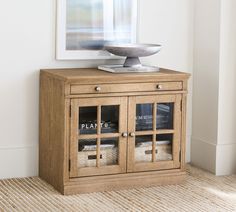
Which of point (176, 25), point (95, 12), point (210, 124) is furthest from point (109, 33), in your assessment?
point (210, 124)

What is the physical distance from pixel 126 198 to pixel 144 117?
558mm

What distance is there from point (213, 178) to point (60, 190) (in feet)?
3.66

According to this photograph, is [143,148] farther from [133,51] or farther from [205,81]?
[205,81]

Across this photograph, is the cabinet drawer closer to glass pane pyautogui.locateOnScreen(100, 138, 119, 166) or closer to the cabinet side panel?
the cabinet side panel

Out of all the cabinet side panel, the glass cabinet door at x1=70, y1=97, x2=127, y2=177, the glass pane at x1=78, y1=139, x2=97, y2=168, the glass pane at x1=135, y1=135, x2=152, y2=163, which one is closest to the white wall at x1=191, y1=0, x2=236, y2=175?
the glass pane at x1=135, y1=135, x2=152, y2=163

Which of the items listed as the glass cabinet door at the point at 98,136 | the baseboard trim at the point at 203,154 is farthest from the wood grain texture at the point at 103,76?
the baseboard trim at the point at 203,154

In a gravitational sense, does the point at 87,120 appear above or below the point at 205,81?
below

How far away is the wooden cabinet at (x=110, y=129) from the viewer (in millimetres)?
4035

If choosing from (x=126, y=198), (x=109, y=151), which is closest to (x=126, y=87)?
(x=109, y=151)

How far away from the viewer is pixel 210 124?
4.70 m

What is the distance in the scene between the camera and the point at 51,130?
4.22m

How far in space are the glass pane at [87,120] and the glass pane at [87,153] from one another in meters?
0.07

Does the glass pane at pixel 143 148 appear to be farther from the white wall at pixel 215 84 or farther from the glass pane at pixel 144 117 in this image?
the white wall at pixel 215 84

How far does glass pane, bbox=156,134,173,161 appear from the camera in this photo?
4.32m
